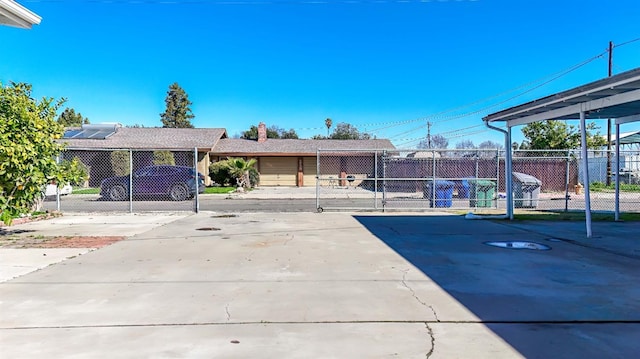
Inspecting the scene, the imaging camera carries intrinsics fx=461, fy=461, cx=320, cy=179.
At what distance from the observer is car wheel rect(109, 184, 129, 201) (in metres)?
20.4

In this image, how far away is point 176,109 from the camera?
71.0m

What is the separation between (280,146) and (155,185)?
17085 millimetres

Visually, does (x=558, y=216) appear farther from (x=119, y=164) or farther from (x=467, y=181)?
(x=119, y=164)

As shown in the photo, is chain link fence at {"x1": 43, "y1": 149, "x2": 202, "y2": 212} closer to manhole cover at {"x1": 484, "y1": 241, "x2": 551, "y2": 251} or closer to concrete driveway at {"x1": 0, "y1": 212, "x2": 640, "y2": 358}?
concrete driveway at {"x1": 0, "y1": 212, "x2": 640, "y2": 358}

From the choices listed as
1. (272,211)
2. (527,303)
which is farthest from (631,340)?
(272,211)

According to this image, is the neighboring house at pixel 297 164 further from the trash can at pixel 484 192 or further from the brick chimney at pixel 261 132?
the trash can at pixel 484 192

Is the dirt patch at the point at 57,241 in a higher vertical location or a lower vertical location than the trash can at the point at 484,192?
lower

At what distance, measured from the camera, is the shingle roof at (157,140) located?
3192 cm

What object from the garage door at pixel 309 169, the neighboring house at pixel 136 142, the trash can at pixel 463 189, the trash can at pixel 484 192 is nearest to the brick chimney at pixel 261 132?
the neighboring house at pixel 136 142

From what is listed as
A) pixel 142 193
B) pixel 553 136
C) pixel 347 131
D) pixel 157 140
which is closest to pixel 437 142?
pixel 347 131

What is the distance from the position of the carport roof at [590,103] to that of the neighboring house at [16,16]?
10537 mm

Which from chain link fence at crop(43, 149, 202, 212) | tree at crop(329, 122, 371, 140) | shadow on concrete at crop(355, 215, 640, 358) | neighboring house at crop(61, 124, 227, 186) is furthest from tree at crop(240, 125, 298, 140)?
shadow on concrete at crop(355, 215, 640, 358)

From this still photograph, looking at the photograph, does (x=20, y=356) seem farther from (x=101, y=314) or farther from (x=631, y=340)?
(x=631, y=340)

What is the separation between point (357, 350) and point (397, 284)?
7.64 feet
